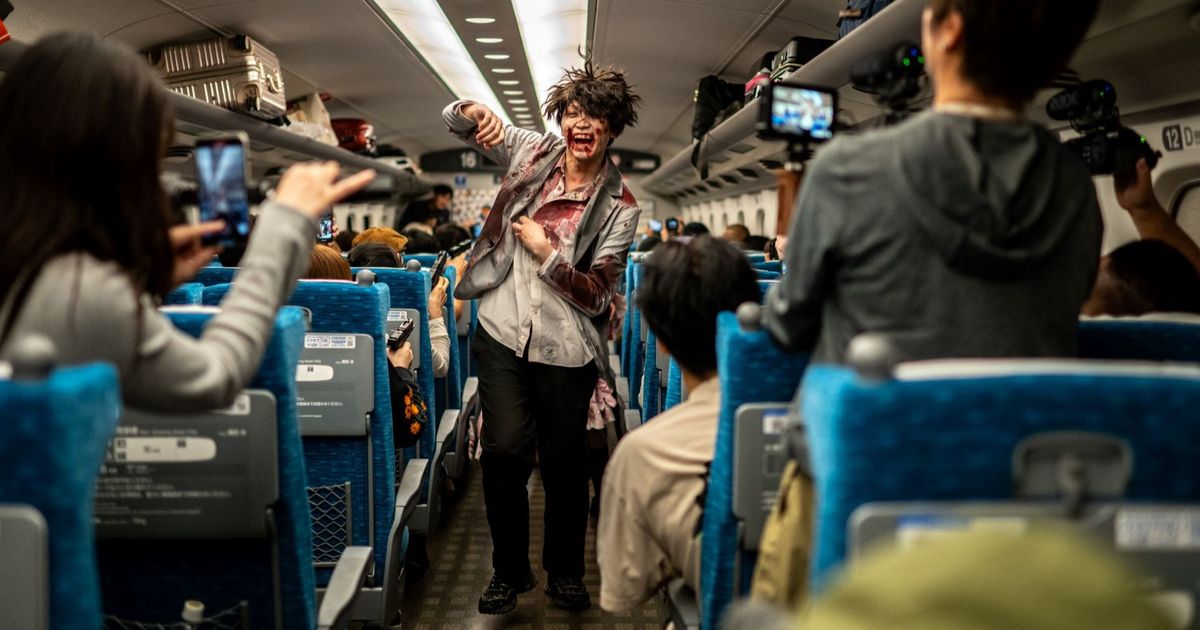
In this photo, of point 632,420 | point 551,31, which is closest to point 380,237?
point 632,420

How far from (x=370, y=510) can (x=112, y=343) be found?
71.8 inches

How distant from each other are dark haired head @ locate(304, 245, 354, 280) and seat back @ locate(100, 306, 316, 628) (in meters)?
1.61

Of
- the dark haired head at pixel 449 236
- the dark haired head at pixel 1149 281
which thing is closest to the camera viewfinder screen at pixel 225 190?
the dark haired head at pixel 1149 281

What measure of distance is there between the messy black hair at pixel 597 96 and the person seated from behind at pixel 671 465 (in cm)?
134

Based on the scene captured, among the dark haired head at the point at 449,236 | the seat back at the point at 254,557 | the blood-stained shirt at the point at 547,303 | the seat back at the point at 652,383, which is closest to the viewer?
the seat back at the point at 254,557

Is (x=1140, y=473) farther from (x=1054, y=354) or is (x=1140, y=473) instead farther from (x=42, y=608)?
(x=42, y=608)

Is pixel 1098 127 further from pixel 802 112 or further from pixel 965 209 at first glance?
pixel 965 209

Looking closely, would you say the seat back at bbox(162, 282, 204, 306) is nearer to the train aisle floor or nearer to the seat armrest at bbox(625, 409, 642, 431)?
the train aisle floor

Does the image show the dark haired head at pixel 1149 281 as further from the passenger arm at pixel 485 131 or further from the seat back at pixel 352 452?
the passenger arm at pixel 485 131

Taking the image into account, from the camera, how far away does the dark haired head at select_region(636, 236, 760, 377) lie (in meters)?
2.30

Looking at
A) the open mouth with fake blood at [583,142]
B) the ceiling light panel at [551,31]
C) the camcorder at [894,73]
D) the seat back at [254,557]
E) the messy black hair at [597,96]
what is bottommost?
the seat back at [254,557]

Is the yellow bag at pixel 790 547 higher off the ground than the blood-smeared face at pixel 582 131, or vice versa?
the blood-smeared face at pixel 582 131

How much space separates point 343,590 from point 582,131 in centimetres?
185

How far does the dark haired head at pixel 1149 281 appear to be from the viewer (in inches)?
90.8
